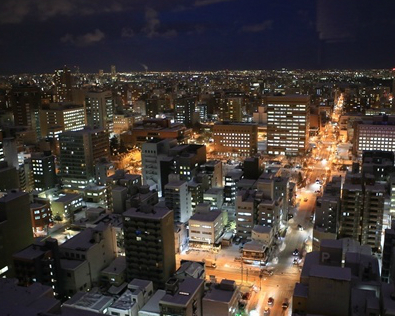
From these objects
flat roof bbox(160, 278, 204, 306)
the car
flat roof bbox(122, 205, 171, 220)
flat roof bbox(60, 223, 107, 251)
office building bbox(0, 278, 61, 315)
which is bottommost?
the car

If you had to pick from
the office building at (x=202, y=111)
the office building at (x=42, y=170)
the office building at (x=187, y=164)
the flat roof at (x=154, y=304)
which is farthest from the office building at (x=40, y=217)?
the office building at (x=202, y=111)

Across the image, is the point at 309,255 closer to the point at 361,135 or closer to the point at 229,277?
the point at 229,277

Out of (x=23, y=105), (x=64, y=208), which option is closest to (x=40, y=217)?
(x=64, y=208)

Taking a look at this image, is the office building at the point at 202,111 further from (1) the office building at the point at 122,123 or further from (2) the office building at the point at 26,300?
(2) the office building at the point at 26,300

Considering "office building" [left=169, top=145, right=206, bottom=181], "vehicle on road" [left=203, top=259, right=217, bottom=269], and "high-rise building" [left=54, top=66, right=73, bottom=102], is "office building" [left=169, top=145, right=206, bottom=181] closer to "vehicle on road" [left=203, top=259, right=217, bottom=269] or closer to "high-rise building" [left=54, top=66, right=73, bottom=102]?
"vehicle on road" [left=203, top=259, right=217, bottom=269]

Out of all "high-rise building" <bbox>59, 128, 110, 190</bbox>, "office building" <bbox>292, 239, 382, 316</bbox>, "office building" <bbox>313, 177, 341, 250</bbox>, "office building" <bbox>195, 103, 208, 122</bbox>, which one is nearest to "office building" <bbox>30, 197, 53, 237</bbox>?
"high-rise building" <bbox>59, 128, 110, 190</bbox>

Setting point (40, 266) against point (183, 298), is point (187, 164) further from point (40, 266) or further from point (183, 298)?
point (183, 298)

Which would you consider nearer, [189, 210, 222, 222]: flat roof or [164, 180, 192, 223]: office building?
[189, 210, 222, 222]: flat roof
